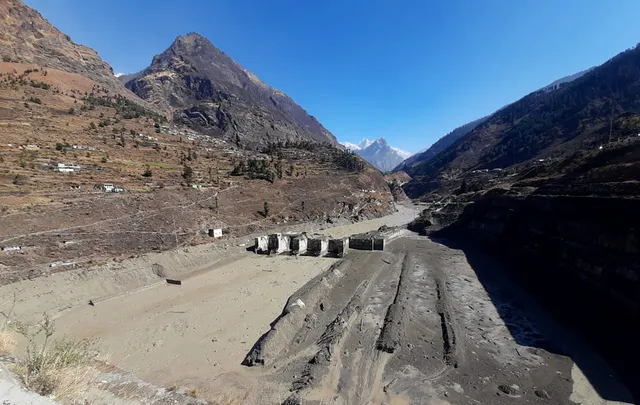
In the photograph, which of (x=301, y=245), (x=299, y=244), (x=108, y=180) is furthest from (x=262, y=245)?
(x=108, y=180)

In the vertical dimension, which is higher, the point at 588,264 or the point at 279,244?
the point at 279,244

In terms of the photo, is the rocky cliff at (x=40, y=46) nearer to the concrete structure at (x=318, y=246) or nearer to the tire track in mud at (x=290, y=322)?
the concrete structure at (x=318, y=246)

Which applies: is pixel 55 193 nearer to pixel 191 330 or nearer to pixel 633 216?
pixel 191 330

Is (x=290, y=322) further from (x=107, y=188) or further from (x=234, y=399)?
(x=107, y=188)

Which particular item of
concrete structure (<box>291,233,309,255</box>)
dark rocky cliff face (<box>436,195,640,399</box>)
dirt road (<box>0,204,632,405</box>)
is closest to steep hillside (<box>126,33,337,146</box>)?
concrete structure (<box>291,233,309,255</box>)

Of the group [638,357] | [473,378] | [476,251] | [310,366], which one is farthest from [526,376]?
[476,251]

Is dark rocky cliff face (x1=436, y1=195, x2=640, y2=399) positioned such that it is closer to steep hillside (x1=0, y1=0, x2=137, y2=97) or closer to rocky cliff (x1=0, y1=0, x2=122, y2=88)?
steep hillside (x1=0, y1=0, x2=137, y2=97)
